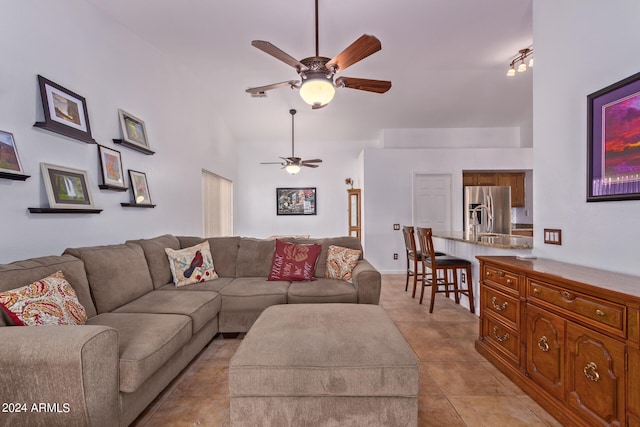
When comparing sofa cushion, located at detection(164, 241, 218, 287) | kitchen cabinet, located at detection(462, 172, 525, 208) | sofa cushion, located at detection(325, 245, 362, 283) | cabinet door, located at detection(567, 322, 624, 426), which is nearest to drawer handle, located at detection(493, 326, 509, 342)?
cabinet door, located at detection(567, 322, 624, 426)

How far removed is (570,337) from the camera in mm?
1521

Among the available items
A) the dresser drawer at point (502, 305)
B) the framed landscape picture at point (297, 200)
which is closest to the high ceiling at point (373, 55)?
the framed landscape picture at point (297, 200)

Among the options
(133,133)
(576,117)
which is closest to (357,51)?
(576,117)

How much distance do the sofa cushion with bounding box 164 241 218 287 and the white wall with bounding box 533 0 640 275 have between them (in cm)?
297

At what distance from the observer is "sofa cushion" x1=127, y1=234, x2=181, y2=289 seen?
2617 millimetres

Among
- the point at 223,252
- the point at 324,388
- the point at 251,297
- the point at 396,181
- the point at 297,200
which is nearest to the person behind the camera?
the point at 324,388

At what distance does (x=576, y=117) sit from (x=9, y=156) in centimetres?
369

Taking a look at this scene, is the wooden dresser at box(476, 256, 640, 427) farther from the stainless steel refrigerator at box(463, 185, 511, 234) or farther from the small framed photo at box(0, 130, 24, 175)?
the stainless steel refrigerator at box(463, 185, 511, 234)

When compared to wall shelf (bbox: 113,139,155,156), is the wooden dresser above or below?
below

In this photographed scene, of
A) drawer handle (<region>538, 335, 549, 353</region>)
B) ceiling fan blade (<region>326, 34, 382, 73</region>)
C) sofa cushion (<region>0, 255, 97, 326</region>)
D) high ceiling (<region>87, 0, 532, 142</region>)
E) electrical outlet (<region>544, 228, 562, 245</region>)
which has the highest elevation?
high ceiling (<region>87, 0, 532, 142</region>)

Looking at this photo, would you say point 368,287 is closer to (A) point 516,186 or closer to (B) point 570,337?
(B) point 570,337

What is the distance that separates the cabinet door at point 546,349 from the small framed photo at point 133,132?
11.8 ft

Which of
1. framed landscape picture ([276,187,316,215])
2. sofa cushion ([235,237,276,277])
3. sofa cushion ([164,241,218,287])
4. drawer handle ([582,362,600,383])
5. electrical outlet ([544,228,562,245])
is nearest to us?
drawer handle ([582,362,600,383])

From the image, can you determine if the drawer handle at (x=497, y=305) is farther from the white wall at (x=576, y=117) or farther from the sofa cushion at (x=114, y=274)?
the sofa cushion at (x=114, y=274)
